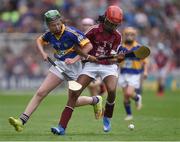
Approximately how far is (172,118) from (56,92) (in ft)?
47.9

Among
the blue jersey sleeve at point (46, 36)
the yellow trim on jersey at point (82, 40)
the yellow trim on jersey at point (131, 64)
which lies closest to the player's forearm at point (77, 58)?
the yellow trim on jersey at point (82, 40)

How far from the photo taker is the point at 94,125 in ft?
55.5

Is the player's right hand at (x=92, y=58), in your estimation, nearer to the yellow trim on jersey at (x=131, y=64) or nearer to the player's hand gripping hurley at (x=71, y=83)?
the player's hand gripping hurley at (x=71, y=83)

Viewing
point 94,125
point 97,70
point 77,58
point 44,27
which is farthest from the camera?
point 44,27

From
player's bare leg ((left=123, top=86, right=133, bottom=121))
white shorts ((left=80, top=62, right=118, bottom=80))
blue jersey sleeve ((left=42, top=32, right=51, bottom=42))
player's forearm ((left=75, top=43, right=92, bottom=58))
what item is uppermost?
blue jersey sleeve ((left=42, top=32, right=51, bottom=42))

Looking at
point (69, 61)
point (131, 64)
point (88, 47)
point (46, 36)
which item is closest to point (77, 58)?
point (69, 61)

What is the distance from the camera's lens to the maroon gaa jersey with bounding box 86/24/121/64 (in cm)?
1470

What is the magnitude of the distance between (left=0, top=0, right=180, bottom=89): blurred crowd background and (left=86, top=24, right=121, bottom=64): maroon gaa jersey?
57.1ft

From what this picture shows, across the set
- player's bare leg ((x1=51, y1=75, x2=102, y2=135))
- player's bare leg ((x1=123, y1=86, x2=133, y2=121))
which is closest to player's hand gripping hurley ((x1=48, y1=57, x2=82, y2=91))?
player's bare leg ((x1=51, y1=75, x2=102, y2=135))

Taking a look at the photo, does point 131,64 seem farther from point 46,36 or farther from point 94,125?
point 46,36

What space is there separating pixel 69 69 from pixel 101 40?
82 centimetres

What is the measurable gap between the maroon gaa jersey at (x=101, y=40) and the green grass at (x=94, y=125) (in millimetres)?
1551

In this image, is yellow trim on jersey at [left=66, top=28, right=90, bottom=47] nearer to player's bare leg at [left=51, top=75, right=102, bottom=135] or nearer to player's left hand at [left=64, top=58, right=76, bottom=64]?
player's left hand at [left=64, top=58, right=76, bottom=64]

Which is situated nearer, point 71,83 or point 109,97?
point 71,83
